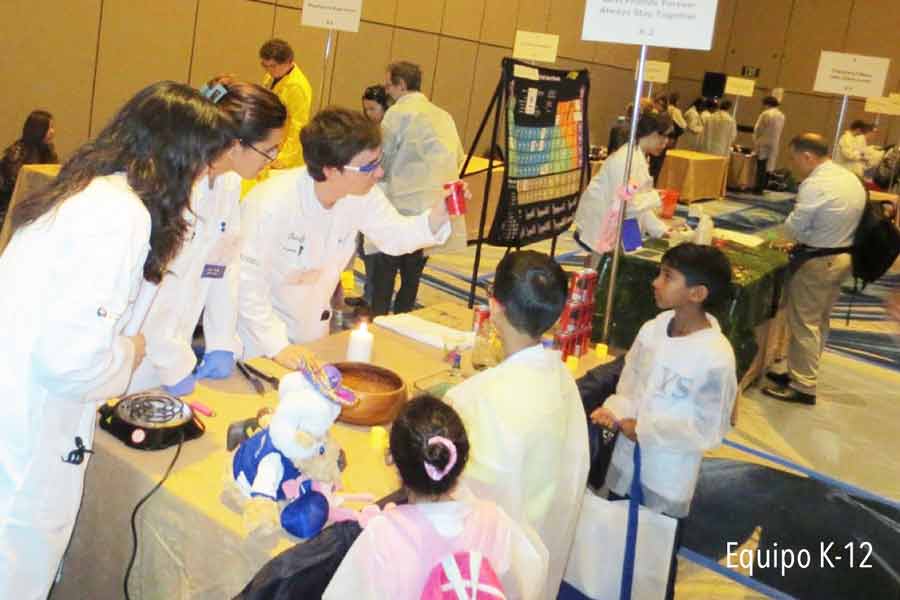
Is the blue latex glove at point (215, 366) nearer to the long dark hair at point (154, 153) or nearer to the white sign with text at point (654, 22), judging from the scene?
the long dark hair at point (154, 153)

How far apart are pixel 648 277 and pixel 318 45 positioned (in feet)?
17.5

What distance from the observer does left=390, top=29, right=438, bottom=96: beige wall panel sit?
9.89 metres

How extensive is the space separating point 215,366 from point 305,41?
690 centimetres

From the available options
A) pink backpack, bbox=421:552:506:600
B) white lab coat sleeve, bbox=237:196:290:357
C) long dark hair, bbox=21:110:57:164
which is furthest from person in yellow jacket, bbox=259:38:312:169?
pink backpack, bbox=421:552:506:600

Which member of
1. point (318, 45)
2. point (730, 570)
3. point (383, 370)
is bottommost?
point (730, 570)

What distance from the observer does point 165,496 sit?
1.75 metres

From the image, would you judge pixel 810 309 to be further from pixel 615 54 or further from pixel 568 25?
pixel 615 54

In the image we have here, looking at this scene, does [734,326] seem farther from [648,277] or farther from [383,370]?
[383,370]

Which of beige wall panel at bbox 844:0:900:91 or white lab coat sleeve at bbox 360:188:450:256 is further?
beige wall panel at bbox 844:0:900:91

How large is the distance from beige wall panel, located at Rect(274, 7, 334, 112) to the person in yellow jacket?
217 cm

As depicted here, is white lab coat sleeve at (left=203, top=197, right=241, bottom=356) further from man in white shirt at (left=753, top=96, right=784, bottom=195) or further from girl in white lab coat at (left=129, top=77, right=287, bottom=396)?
man in white shirt at (left=753, top=96, right=784, bottom=195)

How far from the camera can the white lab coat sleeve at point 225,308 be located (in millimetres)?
2387

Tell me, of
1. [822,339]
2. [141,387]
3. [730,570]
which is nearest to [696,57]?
[822,339]

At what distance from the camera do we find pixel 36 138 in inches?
187
